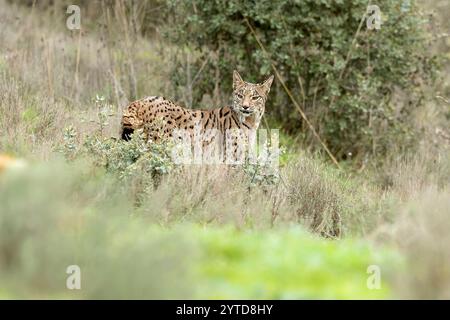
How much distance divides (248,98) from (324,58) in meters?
3.20

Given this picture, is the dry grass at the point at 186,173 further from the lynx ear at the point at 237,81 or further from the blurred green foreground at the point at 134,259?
the lynx ear at the point at 237,81

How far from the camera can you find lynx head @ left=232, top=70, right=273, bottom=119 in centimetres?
1301

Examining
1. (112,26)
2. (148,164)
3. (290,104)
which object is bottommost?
(148,164)

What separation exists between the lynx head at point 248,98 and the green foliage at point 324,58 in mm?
2317

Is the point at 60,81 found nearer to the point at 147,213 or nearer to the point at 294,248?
the point at 147,213

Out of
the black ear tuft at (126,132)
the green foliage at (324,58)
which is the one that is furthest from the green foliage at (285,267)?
the green foliage at (324,58)

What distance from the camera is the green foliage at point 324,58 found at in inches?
618

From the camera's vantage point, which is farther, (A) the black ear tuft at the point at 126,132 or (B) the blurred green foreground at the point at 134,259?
(A) the black ear tuft at the point at 126,132

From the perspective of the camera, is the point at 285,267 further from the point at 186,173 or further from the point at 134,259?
the point at 186,173

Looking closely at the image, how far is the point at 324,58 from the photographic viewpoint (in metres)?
15.8

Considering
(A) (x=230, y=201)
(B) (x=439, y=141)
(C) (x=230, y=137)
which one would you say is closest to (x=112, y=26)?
(C) (x=230, y=137)

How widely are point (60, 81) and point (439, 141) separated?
661cm

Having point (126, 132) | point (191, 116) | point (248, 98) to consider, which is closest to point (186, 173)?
point (126, 132)

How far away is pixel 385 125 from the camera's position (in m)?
16.4
